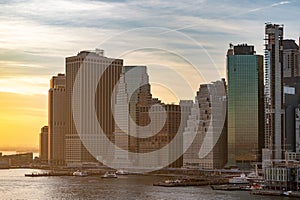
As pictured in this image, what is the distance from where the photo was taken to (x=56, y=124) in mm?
76250

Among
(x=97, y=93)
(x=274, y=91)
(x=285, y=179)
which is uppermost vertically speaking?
(x=97, y=93)

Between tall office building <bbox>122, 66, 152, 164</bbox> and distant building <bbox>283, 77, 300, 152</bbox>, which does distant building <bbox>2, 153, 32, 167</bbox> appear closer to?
tall office building <bbox>122, 66, 152, 164</bbox>

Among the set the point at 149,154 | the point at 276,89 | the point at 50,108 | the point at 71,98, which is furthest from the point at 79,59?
the point at 276,89

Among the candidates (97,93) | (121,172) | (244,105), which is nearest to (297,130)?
(244,105)

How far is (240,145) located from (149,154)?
8128mm

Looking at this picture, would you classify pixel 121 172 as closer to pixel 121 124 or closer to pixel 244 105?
pixel 121 124

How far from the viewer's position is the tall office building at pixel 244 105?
180 feet

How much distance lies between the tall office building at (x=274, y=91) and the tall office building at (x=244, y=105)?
383cm

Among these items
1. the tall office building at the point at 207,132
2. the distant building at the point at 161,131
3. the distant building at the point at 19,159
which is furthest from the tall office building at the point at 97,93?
the tall office building at the point at 207,132

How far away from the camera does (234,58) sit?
5494 cm

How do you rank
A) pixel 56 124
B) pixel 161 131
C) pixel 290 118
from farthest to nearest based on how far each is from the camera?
pixel 56 124 < pixel 161 131 < pixel 290 118

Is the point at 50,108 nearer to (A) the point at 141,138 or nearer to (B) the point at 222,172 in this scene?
(A) the point at 141,138

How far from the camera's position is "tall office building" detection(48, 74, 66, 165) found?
7550 centimetres

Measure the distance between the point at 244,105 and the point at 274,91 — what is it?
5864 mm
